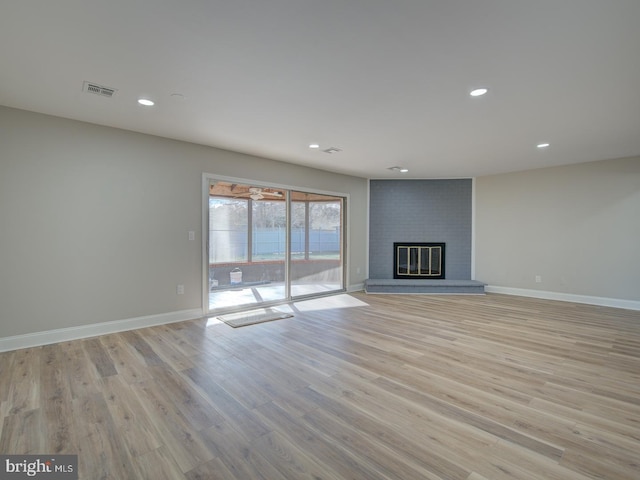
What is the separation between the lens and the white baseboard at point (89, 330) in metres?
3.17

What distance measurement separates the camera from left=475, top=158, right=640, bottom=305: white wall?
512 centimetres

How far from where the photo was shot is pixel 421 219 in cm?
693

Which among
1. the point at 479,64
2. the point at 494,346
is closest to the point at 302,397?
the point at 494,346

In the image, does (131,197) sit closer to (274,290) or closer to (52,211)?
(52,211)

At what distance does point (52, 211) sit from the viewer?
132 inches

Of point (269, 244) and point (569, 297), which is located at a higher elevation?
point (269, 244)

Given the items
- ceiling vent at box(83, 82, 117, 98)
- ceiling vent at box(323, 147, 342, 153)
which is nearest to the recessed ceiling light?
ceiling vent at box(323, 147, 342, 153)

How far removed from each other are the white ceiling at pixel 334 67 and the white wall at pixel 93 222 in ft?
1.03

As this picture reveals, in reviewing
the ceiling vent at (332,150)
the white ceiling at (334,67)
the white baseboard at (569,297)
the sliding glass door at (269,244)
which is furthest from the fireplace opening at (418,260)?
the white ceiling at (334,67)

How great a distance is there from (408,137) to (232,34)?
2.72 metres

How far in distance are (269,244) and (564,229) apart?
218 inches

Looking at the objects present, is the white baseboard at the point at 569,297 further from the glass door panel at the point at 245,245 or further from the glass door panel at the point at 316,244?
the glass door panel at the point at 245,245

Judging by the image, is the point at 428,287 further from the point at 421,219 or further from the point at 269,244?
the point at 269,244

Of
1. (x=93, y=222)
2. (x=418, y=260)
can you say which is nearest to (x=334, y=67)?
(x=93, y=222)
